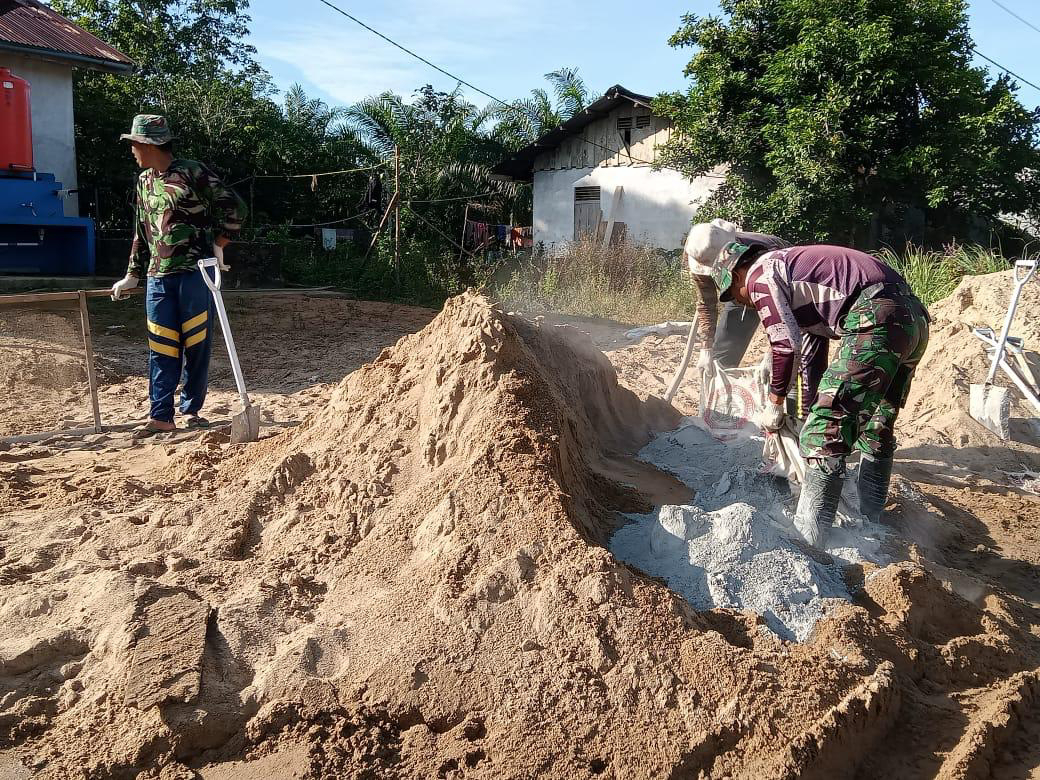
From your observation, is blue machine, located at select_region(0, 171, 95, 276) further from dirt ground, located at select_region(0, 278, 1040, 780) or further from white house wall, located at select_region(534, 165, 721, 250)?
white house wall, located at select_region(534, 165, 721, 250)

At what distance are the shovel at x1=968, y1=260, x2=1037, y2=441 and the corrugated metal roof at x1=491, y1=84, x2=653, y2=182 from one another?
31.5 ft

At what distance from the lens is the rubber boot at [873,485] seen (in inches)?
143

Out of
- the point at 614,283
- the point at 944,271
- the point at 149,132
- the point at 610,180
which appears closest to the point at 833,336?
the point at 149,132

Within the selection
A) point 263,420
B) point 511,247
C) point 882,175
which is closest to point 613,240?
point 511,247

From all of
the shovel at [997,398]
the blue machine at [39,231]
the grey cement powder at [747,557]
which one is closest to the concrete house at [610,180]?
the shovel at [997,398]

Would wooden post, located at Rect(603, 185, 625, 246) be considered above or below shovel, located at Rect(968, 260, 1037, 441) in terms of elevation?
above

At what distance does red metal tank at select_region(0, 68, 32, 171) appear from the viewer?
9477mm

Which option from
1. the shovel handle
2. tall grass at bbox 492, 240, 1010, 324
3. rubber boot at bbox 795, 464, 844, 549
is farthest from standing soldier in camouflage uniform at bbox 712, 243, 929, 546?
tall grass at bbox 492, 240, 1010, 324

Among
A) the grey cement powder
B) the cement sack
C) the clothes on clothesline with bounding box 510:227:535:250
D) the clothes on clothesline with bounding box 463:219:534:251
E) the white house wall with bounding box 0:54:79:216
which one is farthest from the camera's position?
the clothes on clothesline with bounding box 510:227:535:250

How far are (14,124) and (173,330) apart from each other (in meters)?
6.84

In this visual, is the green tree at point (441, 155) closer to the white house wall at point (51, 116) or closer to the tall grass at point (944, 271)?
the white house wall at point (51, 116)

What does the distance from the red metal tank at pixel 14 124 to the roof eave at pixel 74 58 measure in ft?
4.16

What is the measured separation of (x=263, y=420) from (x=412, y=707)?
11.4ft

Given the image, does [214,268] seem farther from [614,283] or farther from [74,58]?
[74,58]
